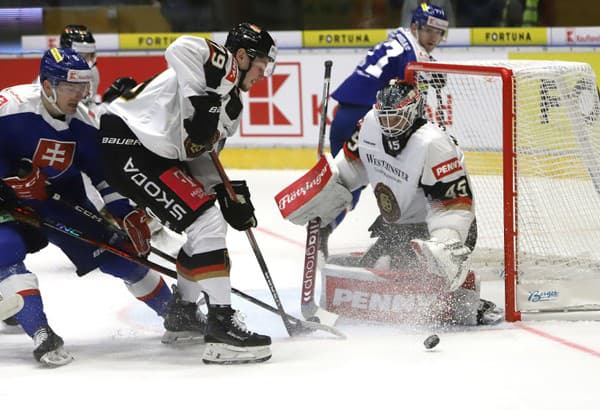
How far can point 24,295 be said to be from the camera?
350 cm

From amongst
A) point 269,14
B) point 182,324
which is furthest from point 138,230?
point 269,14

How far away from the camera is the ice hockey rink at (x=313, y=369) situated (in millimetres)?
3023

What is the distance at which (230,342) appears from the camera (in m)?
3.43

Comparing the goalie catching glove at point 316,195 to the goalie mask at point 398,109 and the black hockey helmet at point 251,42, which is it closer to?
the goalie mask at point 398,109

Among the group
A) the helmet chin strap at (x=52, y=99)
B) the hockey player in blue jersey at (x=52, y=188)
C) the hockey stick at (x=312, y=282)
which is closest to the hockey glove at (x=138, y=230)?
the hockey player in blue jersey at (x=52, y=188)

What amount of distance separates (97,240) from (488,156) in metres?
1.96

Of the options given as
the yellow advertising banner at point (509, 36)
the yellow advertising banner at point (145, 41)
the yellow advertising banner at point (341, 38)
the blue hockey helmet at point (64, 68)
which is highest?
the blue hockey helmet at point (64, 68)

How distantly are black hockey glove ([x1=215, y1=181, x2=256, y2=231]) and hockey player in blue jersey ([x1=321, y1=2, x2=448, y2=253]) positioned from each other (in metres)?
1.42

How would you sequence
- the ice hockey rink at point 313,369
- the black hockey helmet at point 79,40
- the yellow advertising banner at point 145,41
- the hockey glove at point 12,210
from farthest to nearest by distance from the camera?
the yellow advertising banner at point 145,41
the black hockey helmet at point 79,40
the hockey glove at point 12,210
the ice hockey rink at point 313,369

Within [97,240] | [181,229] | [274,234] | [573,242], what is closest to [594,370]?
[573,242]

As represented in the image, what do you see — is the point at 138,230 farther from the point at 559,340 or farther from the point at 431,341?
the point at 559,340

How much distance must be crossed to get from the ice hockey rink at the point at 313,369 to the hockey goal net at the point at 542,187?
158 millimetres

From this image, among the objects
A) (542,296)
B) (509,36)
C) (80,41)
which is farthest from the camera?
(509,36)

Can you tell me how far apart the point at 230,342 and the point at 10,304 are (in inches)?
26.4
